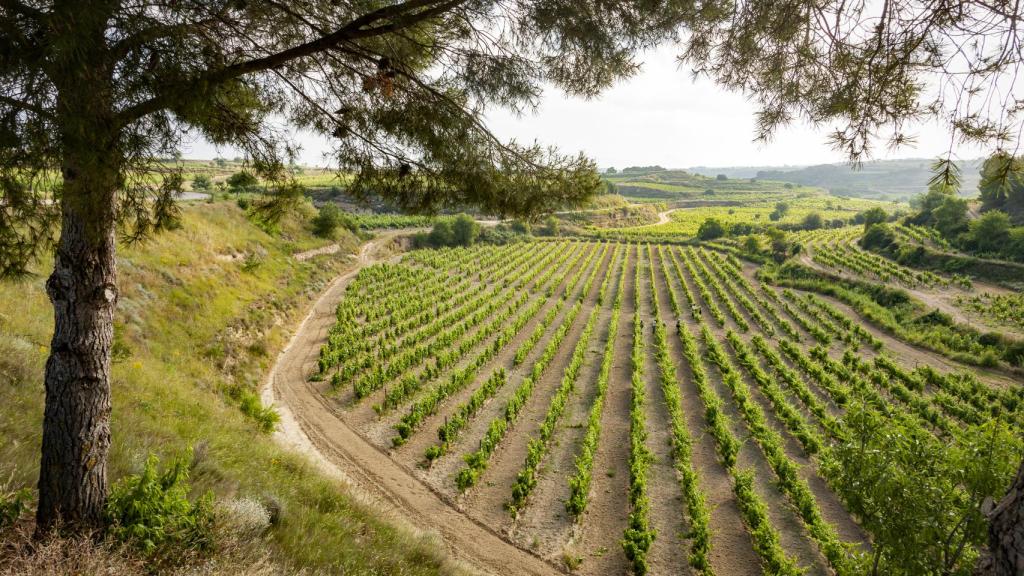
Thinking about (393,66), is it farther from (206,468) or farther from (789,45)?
(206,468)

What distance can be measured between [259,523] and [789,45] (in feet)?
26.6

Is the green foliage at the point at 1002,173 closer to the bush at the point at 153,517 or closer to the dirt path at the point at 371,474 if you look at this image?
the bush at the point at 153,517

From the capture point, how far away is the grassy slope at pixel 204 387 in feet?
19.2

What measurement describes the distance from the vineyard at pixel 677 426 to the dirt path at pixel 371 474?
41cm

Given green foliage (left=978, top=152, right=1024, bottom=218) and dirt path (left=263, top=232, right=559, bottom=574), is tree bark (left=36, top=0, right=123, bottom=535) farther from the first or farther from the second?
dirt path (left=263, top=232, right=559, bottom=574)

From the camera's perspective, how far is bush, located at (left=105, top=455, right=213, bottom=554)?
4059 millimetres

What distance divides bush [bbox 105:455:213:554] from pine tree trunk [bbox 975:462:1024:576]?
20.4ft

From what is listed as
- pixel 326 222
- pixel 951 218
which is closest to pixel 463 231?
pixel 326 222

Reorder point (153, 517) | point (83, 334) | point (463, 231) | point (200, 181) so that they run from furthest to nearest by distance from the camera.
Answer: point (463, 231)
point (200, 181)
point (153, 517)
point (83, 334)

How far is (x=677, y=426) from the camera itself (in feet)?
51.9

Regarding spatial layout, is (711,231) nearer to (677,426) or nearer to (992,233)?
(992,233)

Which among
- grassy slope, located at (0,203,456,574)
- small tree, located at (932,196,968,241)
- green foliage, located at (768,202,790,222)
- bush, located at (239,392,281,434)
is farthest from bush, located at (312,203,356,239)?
green foliage, located at (768,202,790,222)

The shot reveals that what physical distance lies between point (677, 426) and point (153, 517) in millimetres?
15155

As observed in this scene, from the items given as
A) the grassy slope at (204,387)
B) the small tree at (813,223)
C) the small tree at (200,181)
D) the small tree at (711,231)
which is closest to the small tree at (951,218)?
the small tree at (711,231)
